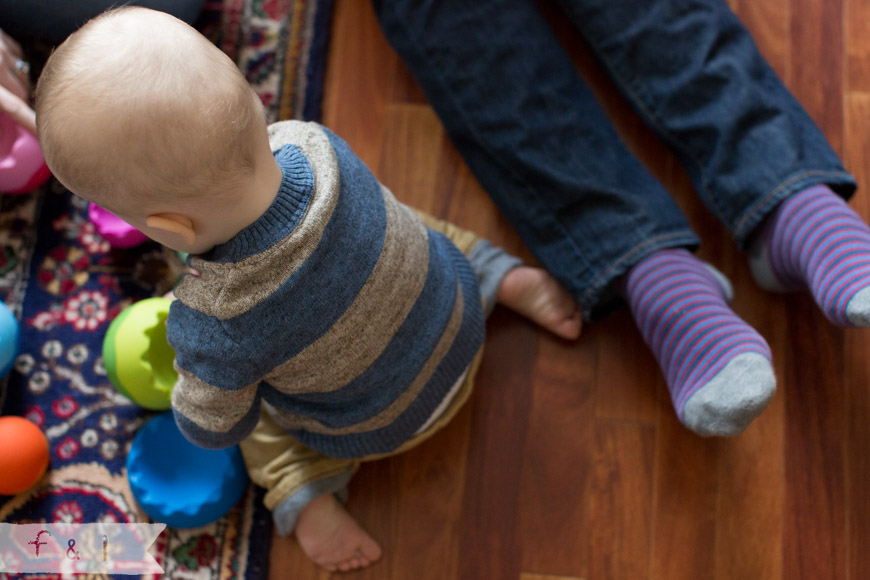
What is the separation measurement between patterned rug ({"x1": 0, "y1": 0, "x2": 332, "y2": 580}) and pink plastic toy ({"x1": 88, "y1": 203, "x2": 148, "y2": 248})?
0.11 feet

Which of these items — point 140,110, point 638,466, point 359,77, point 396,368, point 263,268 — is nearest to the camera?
point 140,110

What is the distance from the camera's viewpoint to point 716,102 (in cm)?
91

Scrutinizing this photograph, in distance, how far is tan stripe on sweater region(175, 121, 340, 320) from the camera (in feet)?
1.94

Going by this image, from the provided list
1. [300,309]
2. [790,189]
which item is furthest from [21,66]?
[790,189]

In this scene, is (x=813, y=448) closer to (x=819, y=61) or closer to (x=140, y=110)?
(x=819, y=61)

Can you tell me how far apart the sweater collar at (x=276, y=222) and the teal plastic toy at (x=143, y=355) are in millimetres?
321

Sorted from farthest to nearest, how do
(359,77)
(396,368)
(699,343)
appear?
(359,77)
(699,343)
(396,368)

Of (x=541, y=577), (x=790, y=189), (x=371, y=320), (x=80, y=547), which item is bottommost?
(x=541, y=577)

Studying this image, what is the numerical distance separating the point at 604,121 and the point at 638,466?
0.45m

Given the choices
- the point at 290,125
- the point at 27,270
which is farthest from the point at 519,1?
the point at 27,270

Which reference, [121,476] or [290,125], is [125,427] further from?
[290,125]

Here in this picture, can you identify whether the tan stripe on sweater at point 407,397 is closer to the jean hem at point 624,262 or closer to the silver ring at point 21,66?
the jean hem at point 624,262

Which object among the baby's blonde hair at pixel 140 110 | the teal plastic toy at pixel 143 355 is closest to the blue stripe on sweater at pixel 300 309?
the baby's blonde hair at pixel 140 110

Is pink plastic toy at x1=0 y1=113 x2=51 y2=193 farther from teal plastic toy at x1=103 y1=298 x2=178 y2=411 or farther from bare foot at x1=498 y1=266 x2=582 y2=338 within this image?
bare foot at x1=498 y1=266 x2=582 y2=338
